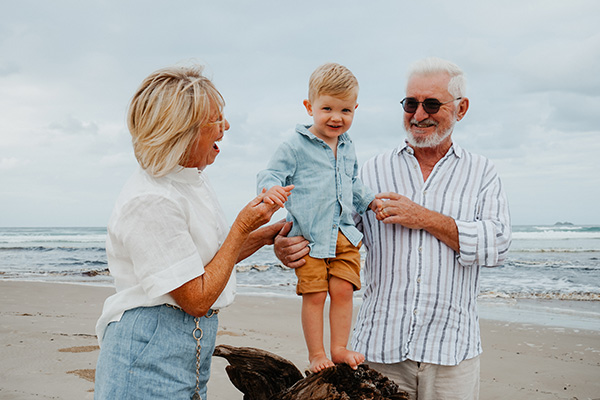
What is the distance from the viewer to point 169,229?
73.6 inches

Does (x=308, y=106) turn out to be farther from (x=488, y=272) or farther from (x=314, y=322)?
(x=488, y=272)

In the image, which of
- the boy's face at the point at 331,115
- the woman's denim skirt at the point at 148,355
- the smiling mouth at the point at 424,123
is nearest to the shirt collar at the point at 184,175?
the woman's denim skirt at the point at 148,355

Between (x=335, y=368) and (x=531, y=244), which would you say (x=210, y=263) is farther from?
(x=531, y=244)

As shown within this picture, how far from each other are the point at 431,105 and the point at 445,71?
0.68 feet

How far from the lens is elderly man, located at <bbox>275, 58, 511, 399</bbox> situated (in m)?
2.86

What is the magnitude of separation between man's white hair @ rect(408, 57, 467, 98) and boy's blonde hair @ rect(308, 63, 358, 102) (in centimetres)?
37

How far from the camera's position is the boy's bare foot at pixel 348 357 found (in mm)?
2756

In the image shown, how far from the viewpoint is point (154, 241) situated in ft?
6.11

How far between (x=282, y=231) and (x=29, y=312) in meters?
7.35

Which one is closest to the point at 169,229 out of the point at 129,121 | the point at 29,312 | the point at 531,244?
the point at 129,121

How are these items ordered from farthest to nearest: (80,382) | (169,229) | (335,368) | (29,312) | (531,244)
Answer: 1. (531,244)
2. (29,312)
3. (80,382)
4. (335,368)
5. (169,229)

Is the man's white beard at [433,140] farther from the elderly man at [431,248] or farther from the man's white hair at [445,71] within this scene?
the man's white hair at [445,71]

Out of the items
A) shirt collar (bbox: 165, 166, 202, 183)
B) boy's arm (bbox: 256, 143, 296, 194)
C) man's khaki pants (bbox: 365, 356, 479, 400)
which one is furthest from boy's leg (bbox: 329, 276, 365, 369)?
shirt collar (bbox: 165, 166, 202, 183)

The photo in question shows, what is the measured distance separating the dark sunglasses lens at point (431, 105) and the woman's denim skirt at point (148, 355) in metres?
1.73
